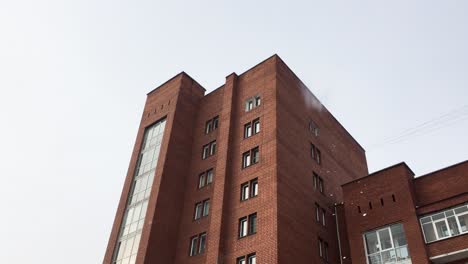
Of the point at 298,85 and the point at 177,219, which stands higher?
the point at 298,85

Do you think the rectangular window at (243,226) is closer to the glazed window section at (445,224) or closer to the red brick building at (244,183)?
the red brick building at (244,183)

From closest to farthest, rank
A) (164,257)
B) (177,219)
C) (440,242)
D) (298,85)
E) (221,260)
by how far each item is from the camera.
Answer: (440,242) < (221,260) < (164,257) < (177,219) < (298,85)

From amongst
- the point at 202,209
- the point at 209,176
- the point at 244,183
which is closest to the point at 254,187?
the point at 244,183

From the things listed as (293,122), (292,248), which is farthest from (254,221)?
(293,122)

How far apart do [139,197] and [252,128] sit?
1037 centimetres

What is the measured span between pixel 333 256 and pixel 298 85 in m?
14.8

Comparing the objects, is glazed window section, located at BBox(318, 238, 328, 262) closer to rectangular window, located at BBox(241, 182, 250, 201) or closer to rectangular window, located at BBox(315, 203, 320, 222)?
rectangular window, located at BBox(315, 203, 320, 222)

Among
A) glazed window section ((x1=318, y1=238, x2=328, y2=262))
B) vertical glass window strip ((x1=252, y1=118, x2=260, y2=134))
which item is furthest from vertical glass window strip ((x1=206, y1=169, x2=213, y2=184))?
glazed window section ((x1=318, y1=238, x2=328, y2=262))

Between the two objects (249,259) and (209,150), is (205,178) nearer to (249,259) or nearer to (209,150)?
(209,150)

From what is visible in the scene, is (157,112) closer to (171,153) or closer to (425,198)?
(171,153)

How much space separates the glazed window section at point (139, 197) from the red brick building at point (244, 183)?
104mm

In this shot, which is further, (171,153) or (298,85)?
(298,85)

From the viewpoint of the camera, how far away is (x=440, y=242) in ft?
78.2

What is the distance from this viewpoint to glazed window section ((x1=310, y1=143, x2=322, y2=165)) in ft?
118
